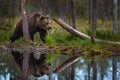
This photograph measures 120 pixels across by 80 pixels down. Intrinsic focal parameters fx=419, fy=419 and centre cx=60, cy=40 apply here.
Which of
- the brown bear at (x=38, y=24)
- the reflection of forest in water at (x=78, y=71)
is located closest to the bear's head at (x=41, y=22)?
the brown bear at (x=38, y=24)

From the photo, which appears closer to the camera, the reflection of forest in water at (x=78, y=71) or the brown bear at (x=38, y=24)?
the reflection of forest in water at (x=78, y=71)

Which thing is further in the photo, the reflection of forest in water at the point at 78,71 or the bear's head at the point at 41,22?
the bear's head at the point at 41,22

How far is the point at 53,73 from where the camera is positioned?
35.3 feet

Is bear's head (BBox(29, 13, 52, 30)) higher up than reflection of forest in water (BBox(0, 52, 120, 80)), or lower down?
higher up

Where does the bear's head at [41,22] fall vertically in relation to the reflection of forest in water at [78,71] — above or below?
above

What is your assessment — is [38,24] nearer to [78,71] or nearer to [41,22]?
[41,22]

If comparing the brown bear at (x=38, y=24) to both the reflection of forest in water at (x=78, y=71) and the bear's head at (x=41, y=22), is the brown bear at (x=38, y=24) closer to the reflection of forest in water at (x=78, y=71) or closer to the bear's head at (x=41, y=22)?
the bear's head at (x=41, y=22)

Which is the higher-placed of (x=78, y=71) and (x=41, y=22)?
(x=41, y=22)

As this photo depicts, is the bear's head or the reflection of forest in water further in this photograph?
the bear's head

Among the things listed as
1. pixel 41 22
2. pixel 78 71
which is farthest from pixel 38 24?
pixel 78 71

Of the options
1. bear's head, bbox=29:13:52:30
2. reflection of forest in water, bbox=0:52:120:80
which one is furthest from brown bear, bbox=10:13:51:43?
reflection of forest in water, bbox=0:52:120:80

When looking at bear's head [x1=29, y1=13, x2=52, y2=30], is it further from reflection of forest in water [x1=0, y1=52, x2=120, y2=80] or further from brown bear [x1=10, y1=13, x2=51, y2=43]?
reflection of forest in water [x1=0, y1=52, x2=120, y2=80]

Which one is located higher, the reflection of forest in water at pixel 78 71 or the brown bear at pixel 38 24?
the brown bear at pixel 38 24

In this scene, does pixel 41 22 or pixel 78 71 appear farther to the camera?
pixel 41 22
